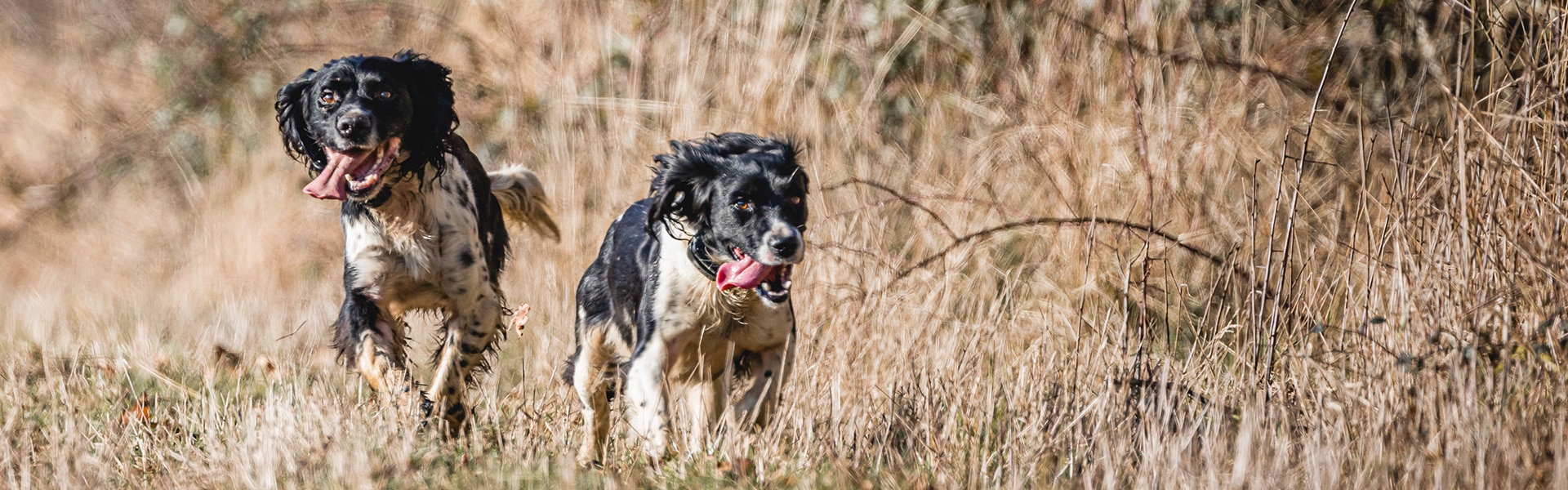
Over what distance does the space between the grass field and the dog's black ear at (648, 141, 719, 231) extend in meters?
0.65

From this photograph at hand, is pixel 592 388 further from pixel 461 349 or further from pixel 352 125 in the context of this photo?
pixel 352 125

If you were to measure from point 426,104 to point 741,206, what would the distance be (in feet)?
4.93

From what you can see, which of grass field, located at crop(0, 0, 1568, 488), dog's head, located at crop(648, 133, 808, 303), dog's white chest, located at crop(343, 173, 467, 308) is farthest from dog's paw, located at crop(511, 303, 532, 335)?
dog's head, located at crop(648, 133, 808, 303)

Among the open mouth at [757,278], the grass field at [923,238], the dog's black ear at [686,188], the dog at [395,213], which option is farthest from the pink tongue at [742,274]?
the dog at [395,213]

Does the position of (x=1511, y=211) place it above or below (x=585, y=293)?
above

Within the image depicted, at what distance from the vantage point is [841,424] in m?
4.39

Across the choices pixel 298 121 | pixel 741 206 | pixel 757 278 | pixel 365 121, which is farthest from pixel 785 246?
pixel 298 121

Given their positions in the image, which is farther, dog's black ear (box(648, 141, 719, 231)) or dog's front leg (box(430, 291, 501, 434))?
dog's front leg (box(430, 291, 501, 434))

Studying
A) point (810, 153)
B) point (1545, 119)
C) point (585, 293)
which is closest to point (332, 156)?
point (585, 293)

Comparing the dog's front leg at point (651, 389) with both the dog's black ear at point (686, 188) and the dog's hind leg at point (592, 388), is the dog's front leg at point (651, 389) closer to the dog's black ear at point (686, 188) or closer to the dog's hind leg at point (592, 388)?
the dog's hind leg at point (592, 388)

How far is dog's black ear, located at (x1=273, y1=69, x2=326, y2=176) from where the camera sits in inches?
197

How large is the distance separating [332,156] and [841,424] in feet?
6.20

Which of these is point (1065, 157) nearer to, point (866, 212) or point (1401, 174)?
point (866, 212)

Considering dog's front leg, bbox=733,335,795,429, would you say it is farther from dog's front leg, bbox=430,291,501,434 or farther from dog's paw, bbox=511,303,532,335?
dog's paw, bbox=511,303,532,335
